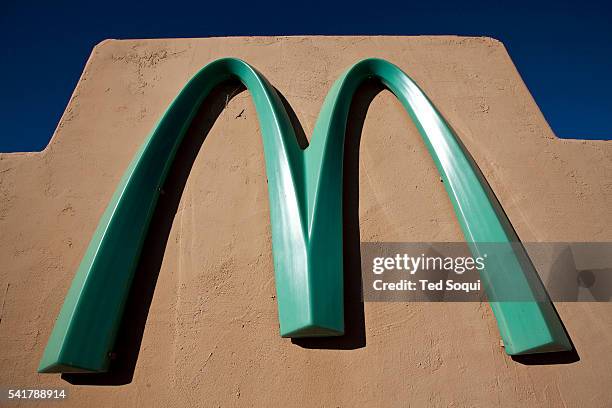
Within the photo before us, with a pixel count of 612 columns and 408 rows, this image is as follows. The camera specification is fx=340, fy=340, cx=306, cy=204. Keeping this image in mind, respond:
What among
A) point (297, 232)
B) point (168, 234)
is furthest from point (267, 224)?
point (168, 234)

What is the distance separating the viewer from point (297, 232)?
2.49 metres

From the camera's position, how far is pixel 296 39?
4023mm

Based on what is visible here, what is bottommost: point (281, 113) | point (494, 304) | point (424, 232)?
point (494, 304)

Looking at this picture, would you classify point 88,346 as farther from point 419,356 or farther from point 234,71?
point 234,71

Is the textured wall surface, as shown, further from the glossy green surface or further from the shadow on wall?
the glossy green surface

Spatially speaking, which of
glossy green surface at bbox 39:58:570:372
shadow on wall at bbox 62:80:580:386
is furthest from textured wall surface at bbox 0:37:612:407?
glossy green surface at bbox 39:58:570:372

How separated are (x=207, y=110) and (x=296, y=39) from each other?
143 cm

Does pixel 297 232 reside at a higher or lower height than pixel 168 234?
lower

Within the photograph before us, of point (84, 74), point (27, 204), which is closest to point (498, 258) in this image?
point (27, 204)

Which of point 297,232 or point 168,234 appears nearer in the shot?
point 297,232

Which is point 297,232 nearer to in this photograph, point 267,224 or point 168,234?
point 267,224

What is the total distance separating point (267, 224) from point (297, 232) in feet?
1.28

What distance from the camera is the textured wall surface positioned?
222 centimetres

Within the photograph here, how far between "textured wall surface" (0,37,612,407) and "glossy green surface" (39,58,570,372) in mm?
155
